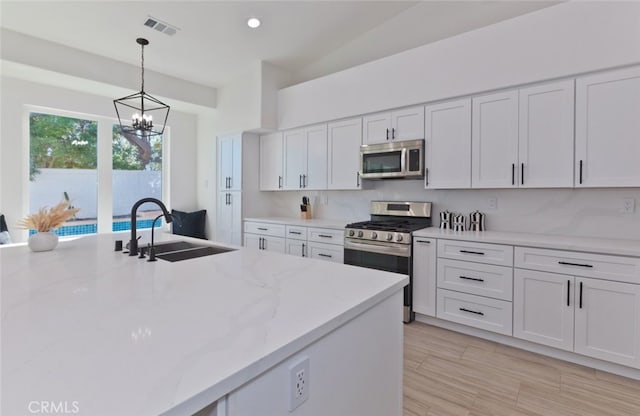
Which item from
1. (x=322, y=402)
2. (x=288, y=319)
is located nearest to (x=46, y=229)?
(x=288, y=319)

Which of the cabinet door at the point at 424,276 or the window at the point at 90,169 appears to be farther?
the window at the point at 90,169

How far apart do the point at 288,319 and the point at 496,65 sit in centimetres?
292

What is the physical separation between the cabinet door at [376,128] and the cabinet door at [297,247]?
1460 millimetres

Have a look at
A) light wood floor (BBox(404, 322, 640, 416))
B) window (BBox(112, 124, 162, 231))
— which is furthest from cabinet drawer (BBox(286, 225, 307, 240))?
window (BBox(112, 124, 162, 231))

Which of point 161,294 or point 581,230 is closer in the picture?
point 161,294

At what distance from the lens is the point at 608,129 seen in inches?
93.3

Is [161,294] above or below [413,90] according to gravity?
below

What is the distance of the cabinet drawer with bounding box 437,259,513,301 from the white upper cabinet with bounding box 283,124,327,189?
1.82 metres

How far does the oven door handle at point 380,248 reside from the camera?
121 inches

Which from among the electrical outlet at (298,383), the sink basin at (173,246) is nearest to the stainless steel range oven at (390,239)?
the sink basin at (173,246)

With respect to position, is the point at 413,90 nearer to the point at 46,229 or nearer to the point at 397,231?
the point at 397,231

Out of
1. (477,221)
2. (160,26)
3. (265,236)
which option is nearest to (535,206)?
(477,221)

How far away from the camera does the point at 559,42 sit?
99.0 inches

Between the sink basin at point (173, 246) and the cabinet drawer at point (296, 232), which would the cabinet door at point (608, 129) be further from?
the sink basin at point (173, 246)
